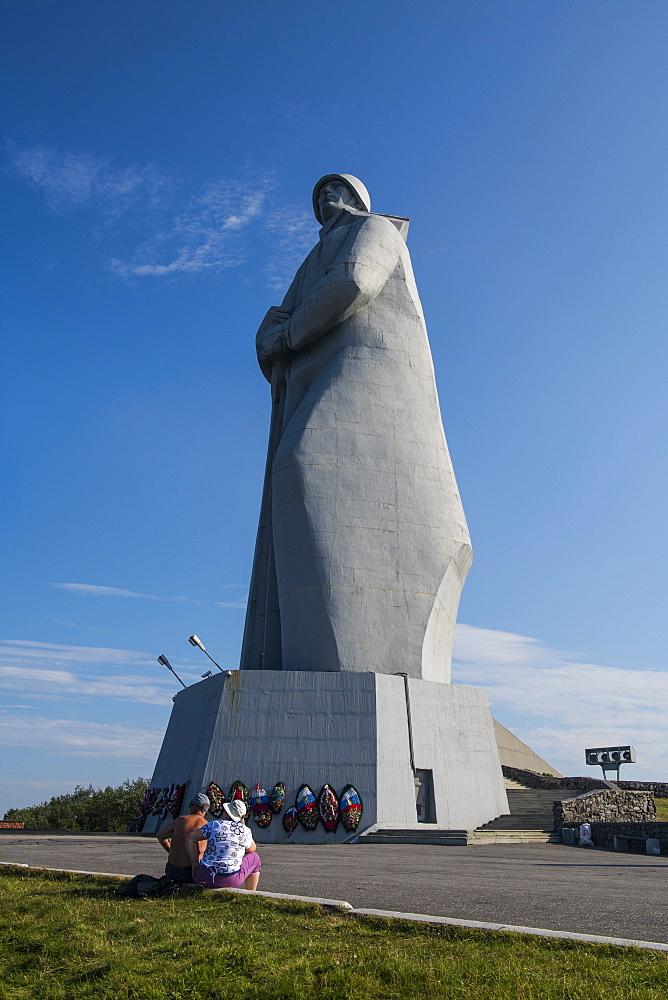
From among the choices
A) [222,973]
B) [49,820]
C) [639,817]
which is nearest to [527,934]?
[222,973]

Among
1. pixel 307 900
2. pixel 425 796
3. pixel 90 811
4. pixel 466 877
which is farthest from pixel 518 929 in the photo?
pixel 90 811

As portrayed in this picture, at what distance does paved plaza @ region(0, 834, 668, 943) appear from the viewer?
4.90m

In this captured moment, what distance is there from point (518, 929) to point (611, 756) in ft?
75.6

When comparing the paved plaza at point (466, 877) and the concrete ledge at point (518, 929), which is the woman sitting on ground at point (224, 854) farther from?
the concrete ledge at point (518, 929)

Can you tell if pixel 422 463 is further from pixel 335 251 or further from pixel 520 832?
pixel 520 832

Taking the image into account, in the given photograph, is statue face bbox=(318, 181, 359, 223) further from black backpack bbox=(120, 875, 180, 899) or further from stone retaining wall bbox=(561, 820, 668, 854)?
black backpack bbox=(120, 875, 180, 899)

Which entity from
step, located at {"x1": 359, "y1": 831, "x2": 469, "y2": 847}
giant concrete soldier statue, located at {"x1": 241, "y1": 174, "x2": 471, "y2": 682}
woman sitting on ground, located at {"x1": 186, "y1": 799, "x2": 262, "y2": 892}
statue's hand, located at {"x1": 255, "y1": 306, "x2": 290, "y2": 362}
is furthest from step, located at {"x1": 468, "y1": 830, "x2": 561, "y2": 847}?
statue's hand, located at {"x1": 255, "y1": 306, "x2": 290, "y2": 362}

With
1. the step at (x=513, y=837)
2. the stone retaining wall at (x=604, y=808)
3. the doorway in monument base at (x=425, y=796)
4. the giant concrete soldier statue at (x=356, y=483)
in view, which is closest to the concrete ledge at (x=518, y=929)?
the step at (x=513, y=837)

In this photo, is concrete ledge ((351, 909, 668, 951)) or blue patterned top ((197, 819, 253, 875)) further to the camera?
blue patterned top ((197, 819, 253, 875))

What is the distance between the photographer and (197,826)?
5738mm

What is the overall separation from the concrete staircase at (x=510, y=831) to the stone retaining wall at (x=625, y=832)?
2.36 feet

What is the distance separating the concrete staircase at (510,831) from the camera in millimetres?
12312

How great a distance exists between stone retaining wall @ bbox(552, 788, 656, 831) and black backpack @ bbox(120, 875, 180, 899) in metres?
10.8

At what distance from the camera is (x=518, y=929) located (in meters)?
4.03
